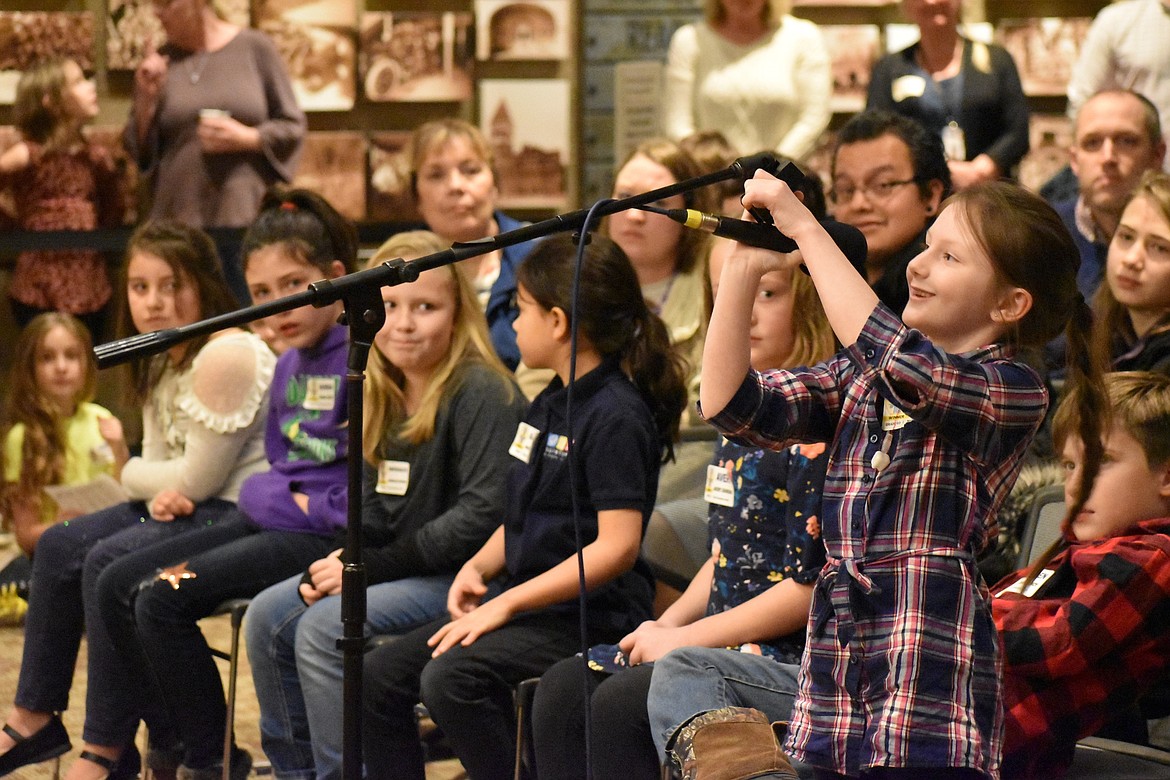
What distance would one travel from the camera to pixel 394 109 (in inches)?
233

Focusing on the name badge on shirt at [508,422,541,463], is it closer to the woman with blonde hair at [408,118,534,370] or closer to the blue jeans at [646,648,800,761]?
the blue jeans at [646,648,800,761]

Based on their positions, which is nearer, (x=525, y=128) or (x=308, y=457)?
(x=308, y=457)

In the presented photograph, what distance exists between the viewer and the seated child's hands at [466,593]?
9.12ft

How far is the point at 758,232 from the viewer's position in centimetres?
182

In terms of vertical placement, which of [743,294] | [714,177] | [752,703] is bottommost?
[752,703]

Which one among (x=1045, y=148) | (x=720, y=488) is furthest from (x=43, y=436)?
(x=1045, y=148)

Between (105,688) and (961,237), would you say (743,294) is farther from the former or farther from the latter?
(105,688)

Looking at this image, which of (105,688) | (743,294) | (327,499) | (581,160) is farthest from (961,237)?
(581,160)

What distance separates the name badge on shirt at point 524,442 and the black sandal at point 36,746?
4.18ft

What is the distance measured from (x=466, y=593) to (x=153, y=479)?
97 centimetres

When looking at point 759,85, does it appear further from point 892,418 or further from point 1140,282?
point 892,418

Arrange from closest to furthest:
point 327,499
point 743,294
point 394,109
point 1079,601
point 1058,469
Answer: point 743,294
point 1079,601
point 1058,469
point 327,499
point 394,109

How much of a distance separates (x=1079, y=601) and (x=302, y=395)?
1.73 m

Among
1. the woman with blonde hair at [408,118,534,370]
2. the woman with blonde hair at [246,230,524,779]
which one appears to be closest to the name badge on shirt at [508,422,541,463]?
the woman with blonde hair at [246,230,524,779]
